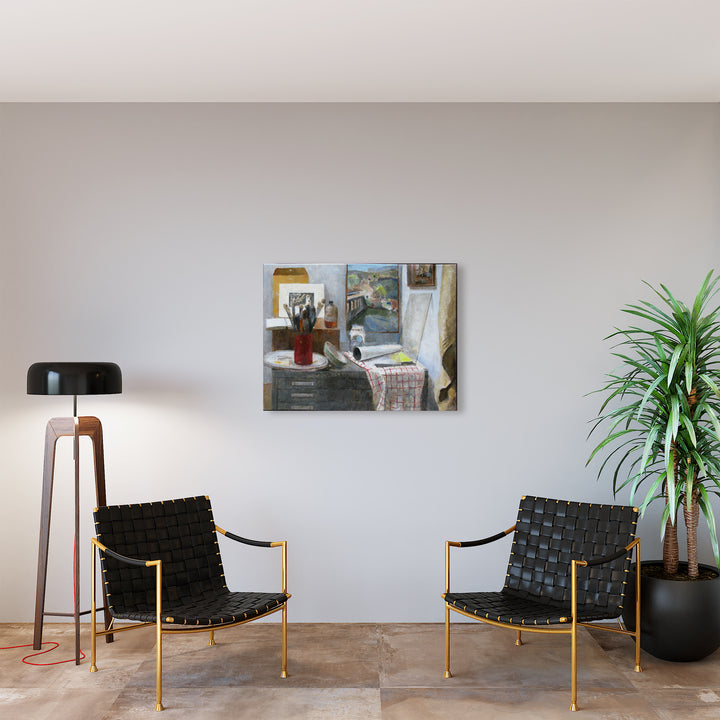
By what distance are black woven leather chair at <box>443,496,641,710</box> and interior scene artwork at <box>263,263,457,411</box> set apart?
895 millimetres

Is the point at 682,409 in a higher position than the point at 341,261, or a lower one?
lower

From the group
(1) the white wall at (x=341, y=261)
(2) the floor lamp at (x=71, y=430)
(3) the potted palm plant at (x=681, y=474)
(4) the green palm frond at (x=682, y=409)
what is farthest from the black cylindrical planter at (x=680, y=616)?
(2) the floor lamp at (x=71, y=430)

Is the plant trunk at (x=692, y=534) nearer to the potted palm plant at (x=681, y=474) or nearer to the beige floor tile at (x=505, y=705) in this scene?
the potted palm plant at (x=681, y=474)

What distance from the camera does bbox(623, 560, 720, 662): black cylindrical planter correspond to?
141 inches

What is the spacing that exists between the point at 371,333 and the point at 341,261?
0.47 metres

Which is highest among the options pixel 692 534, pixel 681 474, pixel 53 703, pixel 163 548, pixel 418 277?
pixel 418 277

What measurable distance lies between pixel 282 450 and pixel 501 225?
1.88 meters

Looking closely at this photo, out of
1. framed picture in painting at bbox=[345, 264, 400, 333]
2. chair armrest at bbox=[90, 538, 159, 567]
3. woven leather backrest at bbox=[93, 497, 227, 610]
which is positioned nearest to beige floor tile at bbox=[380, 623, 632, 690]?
woven leather backrest at bbox=[93, 497, 227, 610]

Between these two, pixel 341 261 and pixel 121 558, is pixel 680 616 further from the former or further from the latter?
pixel 121 558

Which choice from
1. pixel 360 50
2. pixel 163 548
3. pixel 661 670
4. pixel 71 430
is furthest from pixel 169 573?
pixel 360 50

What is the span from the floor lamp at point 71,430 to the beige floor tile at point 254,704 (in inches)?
25.3

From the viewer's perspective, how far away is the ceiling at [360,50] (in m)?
3.17

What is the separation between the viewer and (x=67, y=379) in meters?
3.63

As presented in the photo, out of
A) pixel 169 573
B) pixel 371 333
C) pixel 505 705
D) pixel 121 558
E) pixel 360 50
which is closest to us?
pixel 505 705
